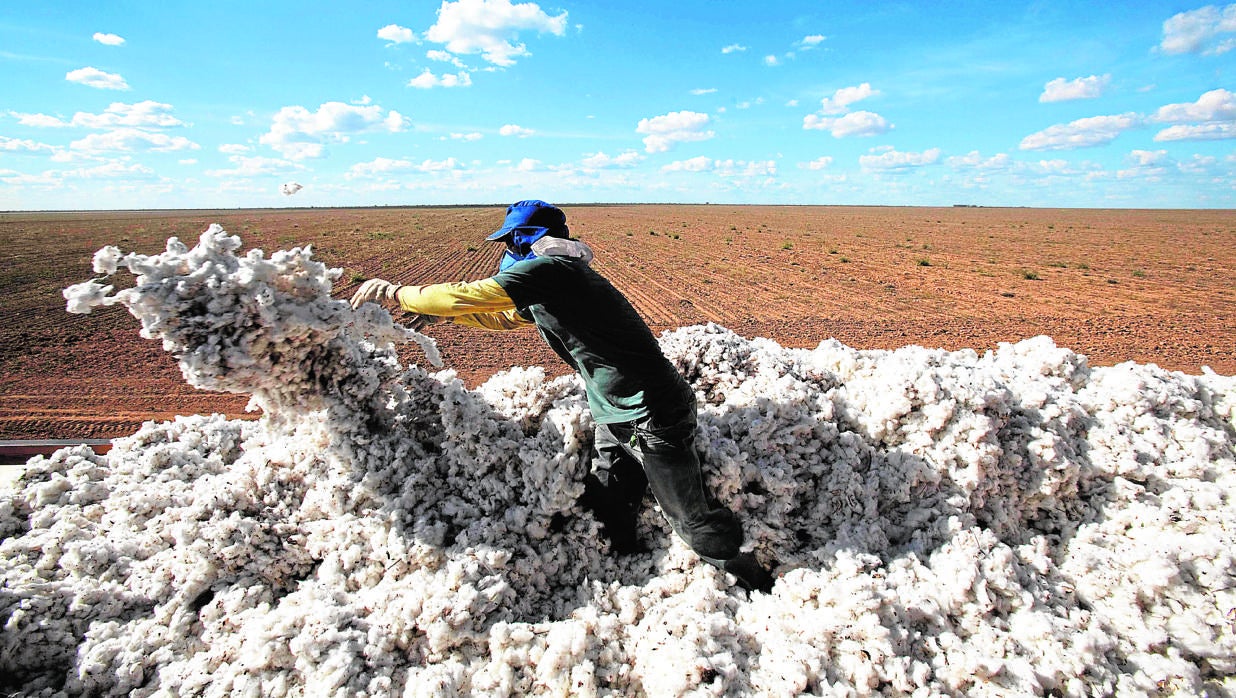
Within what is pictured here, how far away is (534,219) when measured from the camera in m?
2.23

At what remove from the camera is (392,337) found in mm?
2496

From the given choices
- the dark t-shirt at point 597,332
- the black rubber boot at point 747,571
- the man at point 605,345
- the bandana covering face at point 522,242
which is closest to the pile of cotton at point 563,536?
the black rubber boot at point 747,571

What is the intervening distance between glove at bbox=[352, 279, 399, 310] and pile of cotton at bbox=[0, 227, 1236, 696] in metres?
0.08

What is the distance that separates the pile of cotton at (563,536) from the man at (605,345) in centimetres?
22

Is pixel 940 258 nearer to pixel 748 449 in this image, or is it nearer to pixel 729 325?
pixel 729 325

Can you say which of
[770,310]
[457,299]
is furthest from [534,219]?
[770,310]

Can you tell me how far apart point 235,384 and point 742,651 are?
2223mm

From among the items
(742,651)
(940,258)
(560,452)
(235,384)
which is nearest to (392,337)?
(235,384)

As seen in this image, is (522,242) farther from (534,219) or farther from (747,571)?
(747,571)

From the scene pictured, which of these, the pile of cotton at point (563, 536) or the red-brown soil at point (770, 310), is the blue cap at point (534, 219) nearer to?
the pile of cotton at point (563, 536)

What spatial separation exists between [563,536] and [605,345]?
0.95m

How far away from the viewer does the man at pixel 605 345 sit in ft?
6.76

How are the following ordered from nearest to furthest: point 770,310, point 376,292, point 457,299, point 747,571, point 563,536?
1. point 457,299
2. point 376,292
3. point 747,571
4. point 563,536
5. point 770,310

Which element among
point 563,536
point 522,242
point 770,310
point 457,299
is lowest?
point 770,310
